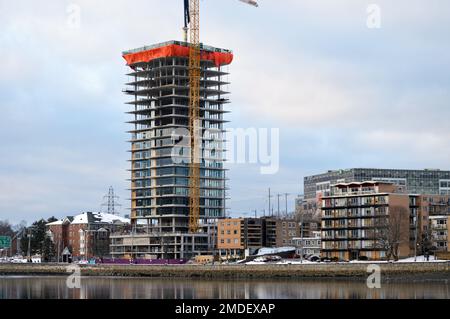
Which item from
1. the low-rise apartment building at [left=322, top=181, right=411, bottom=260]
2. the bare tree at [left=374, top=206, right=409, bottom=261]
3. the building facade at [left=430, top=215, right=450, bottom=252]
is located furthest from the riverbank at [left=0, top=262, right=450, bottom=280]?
the building facade at [left=430, top=215, right=450, bottom=252]

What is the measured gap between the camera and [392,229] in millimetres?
173750

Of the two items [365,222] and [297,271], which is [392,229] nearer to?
[365,222]

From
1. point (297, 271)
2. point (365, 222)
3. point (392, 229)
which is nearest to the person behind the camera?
point (297, 271)

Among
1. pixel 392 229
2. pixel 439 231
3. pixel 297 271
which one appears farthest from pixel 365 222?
pixel 297 271

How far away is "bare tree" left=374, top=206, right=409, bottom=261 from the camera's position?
17157 centimetres

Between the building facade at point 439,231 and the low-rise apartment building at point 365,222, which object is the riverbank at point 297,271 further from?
the building facade at point 439,231

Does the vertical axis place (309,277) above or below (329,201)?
below

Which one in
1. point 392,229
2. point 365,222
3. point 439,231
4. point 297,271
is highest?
point 365,222

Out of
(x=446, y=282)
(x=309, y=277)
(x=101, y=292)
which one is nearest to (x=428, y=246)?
(x=309, y=277)

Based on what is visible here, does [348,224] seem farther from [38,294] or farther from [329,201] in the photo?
[38,294]

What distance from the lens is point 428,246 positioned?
184 m

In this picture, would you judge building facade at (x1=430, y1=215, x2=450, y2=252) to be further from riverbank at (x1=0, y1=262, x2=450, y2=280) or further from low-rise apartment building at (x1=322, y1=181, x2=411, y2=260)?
riverbank at (x1=0, y1=262, x2=450, y2=280)
